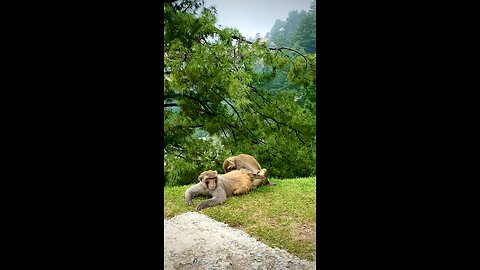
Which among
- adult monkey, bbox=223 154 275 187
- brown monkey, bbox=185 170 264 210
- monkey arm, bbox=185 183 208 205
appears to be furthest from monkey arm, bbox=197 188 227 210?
adult monkey, bbox=223 154 275 187

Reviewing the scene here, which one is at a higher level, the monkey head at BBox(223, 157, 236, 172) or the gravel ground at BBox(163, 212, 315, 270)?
the monkey head at BBox(223, 157, 236, 172)

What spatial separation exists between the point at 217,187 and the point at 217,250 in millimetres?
1557

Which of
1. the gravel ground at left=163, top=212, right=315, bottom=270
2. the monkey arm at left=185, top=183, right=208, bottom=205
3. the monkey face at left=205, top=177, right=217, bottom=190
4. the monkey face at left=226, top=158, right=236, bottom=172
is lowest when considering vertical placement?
the gravel ground at left=163, top=212, right=315, bottom=270

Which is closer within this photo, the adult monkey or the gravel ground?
the gravel ground

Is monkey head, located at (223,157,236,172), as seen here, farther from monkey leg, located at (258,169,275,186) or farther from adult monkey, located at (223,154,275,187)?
monkey leg, located at (258,169,275,186)

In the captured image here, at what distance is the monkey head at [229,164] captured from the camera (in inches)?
231

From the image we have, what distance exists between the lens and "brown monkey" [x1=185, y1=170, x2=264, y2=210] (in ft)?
15.4

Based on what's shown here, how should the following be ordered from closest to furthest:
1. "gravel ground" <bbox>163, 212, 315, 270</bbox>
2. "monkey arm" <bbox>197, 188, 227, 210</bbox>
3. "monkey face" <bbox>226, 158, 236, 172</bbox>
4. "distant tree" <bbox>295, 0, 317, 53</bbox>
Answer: "gravel ground" <bbox>163, 212, 315, 270</bbox> < "monkey arm" <bbox>197, 188, 227, 210</bbox> < "monkey face" <bbox>226, 158, 236, 172</bbox> < "distant tree" <bbox>295, 0, 317, 53</bbox>

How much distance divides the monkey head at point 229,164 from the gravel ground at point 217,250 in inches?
76.6

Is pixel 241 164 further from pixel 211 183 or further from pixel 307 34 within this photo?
pixel 307 34

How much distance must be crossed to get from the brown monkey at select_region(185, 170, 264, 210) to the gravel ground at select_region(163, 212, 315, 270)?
75 cm

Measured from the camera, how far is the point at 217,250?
3.29 metres
